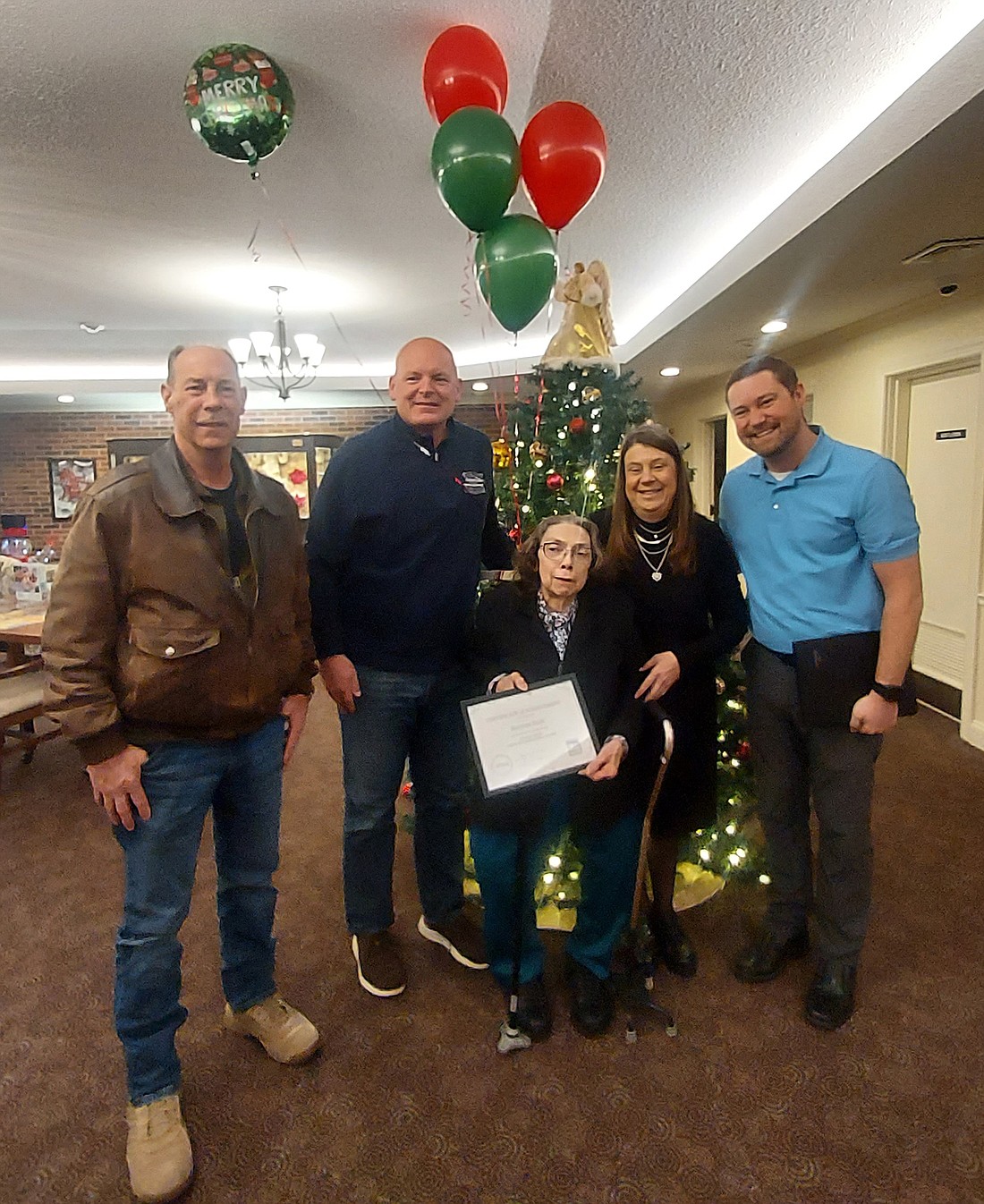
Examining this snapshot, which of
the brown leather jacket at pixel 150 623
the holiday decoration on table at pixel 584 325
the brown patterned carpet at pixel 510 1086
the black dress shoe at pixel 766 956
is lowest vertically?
the brown patterned carpet at pixel 510 1086

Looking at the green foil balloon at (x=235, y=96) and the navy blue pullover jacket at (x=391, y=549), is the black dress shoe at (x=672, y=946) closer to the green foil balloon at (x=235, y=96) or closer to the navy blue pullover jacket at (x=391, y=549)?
the navy blue pullover jacket at (x=391, y=549)

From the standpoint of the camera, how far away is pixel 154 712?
139 cm

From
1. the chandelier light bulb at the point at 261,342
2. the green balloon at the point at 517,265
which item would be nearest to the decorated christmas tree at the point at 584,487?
the green balloon at the point at 517,265

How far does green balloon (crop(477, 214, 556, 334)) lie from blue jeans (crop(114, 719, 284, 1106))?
1563 mm

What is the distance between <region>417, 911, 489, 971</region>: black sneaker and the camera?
207cm

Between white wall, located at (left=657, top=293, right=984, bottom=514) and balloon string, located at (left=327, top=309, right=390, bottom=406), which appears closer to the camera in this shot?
white wall, located at (left=657, top=293, right=984, bottom=514)

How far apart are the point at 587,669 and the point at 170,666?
2.93 feet

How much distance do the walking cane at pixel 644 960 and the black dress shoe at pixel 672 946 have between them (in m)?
0.04

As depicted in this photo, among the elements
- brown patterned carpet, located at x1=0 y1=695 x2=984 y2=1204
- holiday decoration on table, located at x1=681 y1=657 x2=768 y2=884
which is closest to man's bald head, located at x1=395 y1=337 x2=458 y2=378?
holiday decoration on table, located at x1=681 y1=657 x2=768 y2=884

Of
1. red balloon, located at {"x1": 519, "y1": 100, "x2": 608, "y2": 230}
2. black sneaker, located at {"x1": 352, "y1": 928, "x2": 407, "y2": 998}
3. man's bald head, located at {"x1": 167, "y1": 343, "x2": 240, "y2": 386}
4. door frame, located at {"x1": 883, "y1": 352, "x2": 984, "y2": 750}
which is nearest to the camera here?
man's bald head, located at {"x1": 167, "y1": 343, "x2": 240, "y2": 386}

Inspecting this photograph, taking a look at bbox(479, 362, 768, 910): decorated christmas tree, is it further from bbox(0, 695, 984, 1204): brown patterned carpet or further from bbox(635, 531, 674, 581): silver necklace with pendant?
bbox(635, 531, 674, 581): silver necklace with pendant

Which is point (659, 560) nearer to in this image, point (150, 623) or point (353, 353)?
point (150, 623)

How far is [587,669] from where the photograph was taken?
1.70m

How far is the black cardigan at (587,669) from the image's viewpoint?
170 cm
